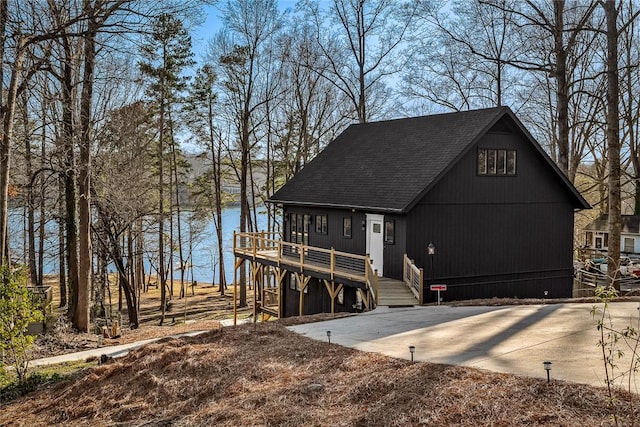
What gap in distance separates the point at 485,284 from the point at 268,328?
30.4ft

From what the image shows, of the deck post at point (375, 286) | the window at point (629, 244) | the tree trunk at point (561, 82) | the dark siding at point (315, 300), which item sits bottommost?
the dark siding at point (315, 300)

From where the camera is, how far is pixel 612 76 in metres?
16.2

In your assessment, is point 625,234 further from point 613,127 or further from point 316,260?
point 316,260

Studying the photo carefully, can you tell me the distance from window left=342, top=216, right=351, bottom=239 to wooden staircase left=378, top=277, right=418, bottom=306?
3.00m

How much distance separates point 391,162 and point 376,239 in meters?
3.08

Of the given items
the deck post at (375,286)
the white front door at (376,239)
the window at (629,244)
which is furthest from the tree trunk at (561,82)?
the window at (629,244)

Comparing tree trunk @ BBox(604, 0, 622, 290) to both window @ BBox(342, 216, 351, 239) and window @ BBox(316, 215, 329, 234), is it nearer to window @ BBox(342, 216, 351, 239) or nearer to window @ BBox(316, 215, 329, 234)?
window @ BBox(342, 216, 351, 239)

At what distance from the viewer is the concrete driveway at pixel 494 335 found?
26.3ft

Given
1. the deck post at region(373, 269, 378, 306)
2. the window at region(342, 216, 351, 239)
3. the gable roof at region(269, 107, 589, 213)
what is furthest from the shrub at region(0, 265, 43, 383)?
the window at region(342, 216, 351, 239)

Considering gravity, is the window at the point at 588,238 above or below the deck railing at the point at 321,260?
below

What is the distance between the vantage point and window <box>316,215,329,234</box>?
71.2 ft

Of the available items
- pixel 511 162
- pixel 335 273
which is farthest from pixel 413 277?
pixel 511 162

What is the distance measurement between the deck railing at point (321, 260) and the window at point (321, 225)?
89 cm

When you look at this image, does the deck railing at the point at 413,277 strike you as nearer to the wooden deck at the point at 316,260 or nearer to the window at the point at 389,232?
the window at the point at 389,232
